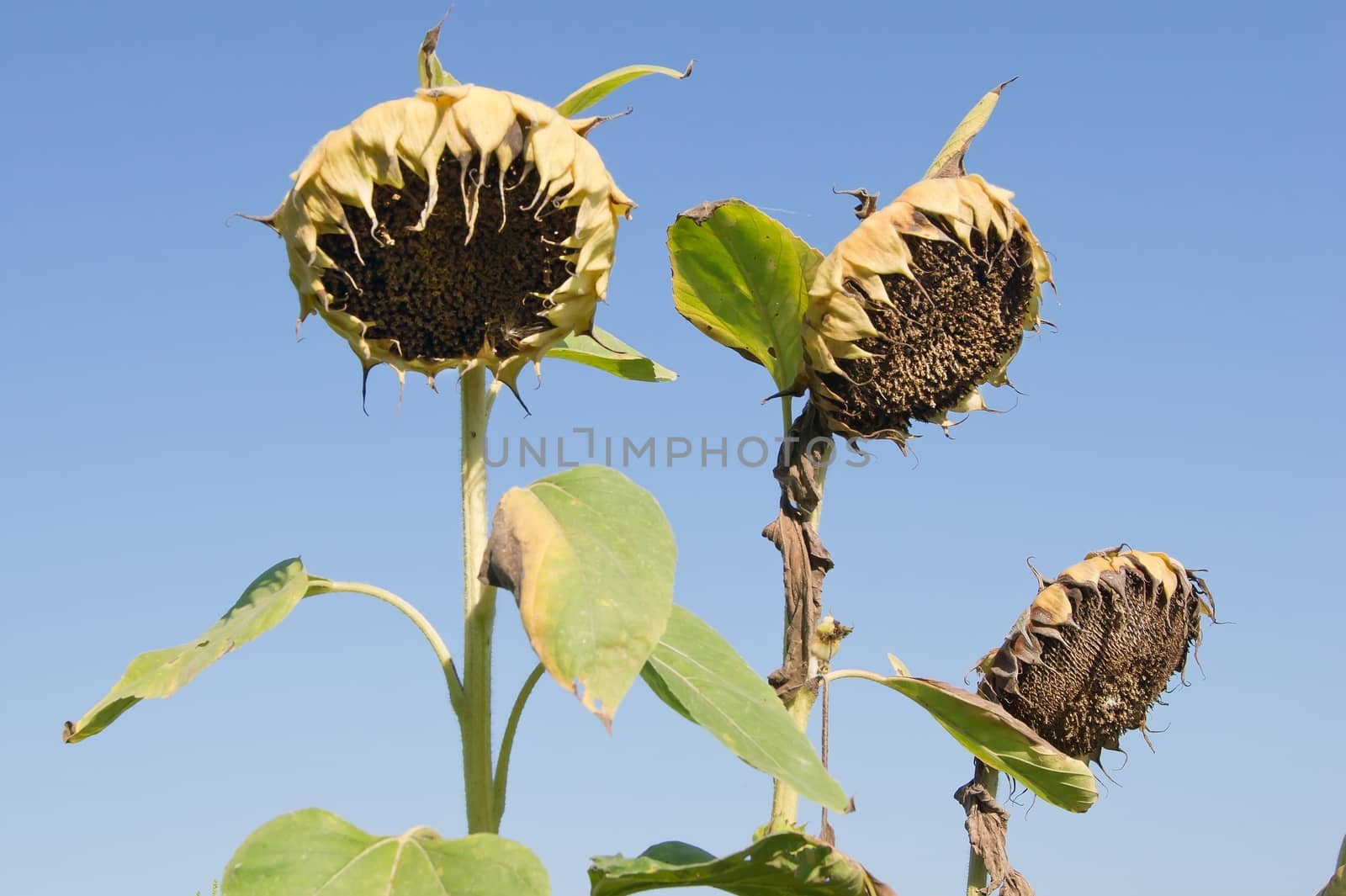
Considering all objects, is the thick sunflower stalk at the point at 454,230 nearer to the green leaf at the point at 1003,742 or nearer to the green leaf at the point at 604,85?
the green leaf at the point at 604,85

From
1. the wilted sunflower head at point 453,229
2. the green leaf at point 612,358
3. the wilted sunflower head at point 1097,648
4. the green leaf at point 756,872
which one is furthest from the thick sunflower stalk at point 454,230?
the wilted sunflower head at point 1097,648

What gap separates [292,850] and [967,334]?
1.53 metres

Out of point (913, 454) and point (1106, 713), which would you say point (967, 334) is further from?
point (1106, 713)

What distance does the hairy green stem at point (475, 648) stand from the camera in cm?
→ 224

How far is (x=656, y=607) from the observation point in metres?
1.88

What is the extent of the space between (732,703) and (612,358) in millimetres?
895

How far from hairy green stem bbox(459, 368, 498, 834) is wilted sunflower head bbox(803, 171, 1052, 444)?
66 centimetres

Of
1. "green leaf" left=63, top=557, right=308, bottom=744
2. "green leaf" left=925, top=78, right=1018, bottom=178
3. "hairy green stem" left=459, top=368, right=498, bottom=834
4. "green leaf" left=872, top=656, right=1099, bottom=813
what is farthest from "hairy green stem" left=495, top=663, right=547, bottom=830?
"green leaf" left=925, top=78, right=1018, bottom=178

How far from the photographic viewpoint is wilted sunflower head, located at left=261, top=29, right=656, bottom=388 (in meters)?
2.01

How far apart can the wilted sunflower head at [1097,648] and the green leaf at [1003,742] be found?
2.08 feet

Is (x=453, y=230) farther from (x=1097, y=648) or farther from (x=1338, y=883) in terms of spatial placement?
(x=1097, y=648)

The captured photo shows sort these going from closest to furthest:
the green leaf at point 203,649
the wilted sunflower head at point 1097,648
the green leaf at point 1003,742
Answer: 1. the green leaf at point 203,649
2. the green leaf at point 1003,742
3. the wilted sunflower head at point 1097,648

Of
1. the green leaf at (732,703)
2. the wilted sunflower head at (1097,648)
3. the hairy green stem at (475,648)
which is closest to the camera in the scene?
the green leaf at (732,703)

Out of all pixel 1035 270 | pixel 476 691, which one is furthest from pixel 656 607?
pixel 1035 270
